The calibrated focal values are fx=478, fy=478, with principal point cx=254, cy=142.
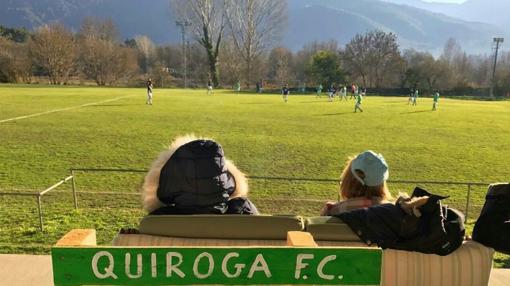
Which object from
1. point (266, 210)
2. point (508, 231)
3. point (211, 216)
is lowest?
point (266, 210)

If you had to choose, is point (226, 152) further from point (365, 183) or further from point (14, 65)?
point (14, 65)

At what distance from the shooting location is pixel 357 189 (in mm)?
3387

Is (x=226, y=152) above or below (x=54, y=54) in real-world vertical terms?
below

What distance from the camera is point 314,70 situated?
233 ft

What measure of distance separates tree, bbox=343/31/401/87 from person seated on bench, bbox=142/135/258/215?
76.5 m

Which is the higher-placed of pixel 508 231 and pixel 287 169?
pixel 508 231

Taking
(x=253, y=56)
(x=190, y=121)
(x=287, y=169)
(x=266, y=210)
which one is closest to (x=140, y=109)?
(x=190, y=121)

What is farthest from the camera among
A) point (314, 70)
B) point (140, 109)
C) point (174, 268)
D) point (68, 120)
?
point (314, 70)

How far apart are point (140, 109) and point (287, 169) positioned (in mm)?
16364

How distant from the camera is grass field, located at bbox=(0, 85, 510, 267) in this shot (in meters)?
8.35

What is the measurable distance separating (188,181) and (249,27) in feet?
257

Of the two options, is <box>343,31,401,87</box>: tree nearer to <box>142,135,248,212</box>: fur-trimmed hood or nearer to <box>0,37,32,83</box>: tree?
<box>0,37,32,83</box>: tree

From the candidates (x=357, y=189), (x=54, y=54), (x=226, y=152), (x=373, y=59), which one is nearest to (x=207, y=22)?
(x=54, y=54)

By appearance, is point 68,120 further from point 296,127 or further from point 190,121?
point 296,127
